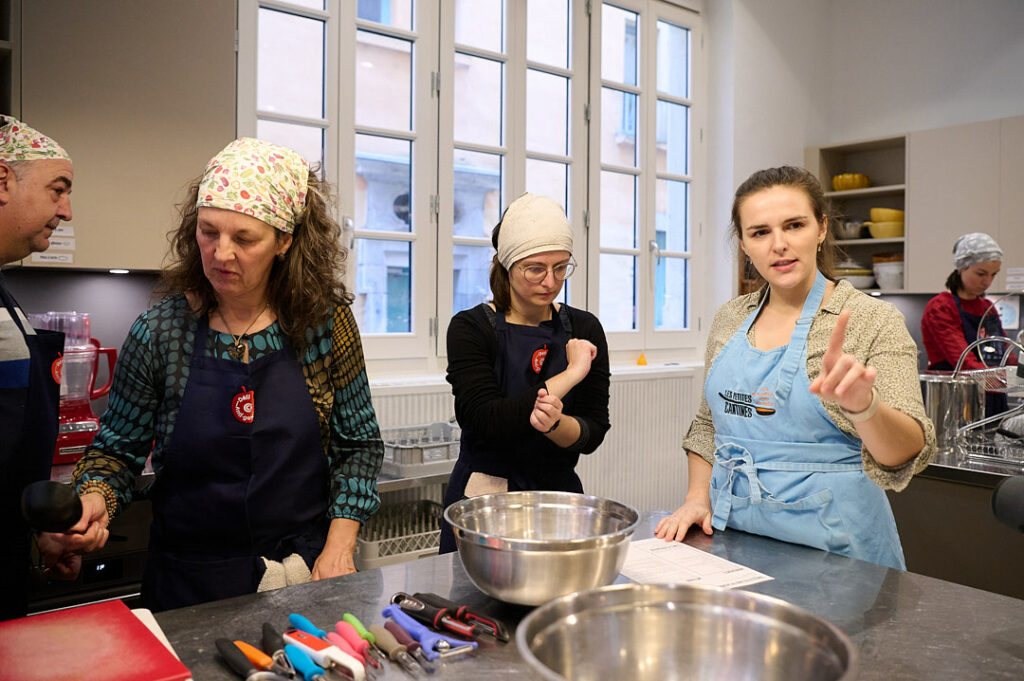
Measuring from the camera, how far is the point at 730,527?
5.22 feet

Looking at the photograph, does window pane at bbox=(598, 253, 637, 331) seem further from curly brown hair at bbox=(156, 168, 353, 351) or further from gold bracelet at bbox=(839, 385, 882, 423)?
gold bracelet at bbox=(839, 385, 882, 423)

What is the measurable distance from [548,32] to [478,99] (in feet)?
2.24

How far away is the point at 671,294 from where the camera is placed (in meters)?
5.07

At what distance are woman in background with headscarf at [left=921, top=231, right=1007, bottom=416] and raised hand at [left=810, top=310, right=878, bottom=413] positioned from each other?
3525mm

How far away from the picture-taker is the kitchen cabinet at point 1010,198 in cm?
467

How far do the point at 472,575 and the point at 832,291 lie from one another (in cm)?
100

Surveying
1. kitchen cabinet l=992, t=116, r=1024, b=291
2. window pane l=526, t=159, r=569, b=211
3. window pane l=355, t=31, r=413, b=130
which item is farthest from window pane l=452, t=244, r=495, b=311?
kitchen cabinet l=992, t=116, r=1024, b=291

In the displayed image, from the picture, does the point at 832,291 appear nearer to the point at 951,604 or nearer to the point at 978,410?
the point at 951,604

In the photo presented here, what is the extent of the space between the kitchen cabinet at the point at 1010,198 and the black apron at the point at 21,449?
201 inches

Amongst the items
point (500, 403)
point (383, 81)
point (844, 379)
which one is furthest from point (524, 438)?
point (383, 81)

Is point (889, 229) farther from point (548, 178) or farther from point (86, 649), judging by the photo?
point (86, 649)

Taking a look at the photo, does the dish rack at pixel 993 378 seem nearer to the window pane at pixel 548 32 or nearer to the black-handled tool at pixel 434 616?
the black-handled tool at pixel 434 616

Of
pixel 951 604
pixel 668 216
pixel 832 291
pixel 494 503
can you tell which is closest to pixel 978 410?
pixel 832 291

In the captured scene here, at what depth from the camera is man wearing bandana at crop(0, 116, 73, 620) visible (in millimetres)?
1260
